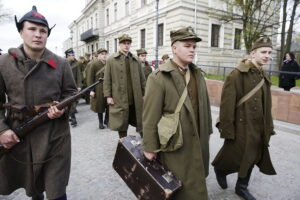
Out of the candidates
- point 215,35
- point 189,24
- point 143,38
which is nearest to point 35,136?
point 189,24

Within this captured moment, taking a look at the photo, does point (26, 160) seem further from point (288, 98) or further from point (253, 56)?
point (288, 98)

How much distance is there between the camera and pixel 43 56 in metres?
2.16

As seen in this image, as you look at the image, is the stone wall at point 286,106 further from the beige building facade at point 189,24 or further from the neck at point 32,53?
the beige building facade at point 189,24

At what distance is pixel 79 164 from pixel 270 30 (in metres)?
27.1

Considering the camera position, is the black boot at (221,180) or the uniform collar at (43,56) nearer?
the uniform collar at (43,56)

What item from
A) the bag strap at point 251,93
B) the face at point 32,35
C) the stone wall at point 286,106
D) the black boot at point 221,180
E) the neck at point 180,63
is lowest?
the black boot at point 221,180

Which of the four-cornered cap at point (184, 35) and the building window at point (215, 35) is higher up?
the building window at point (215, 35)

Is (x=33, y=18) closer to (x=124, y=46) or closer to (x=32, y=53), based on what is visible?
(x=32, y=53)

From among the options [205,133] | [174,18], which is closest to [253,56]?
[205,133]

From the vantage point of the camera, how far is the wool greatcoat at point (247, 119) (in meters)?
2.76

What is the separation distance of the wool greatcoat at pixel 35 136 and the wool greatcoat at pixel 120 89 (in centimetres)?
182

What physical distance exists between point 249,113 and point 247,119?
7cm

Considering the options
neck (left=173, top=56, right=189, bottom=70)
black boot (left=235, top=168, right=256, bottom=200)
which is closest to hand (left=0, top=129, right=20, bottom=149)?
neck (left=173, top=56, right=189, bottom=70)

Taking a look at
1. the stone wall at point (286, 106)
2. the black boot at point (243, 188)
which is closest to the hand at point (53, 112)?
the black boot at point (243, 188)
